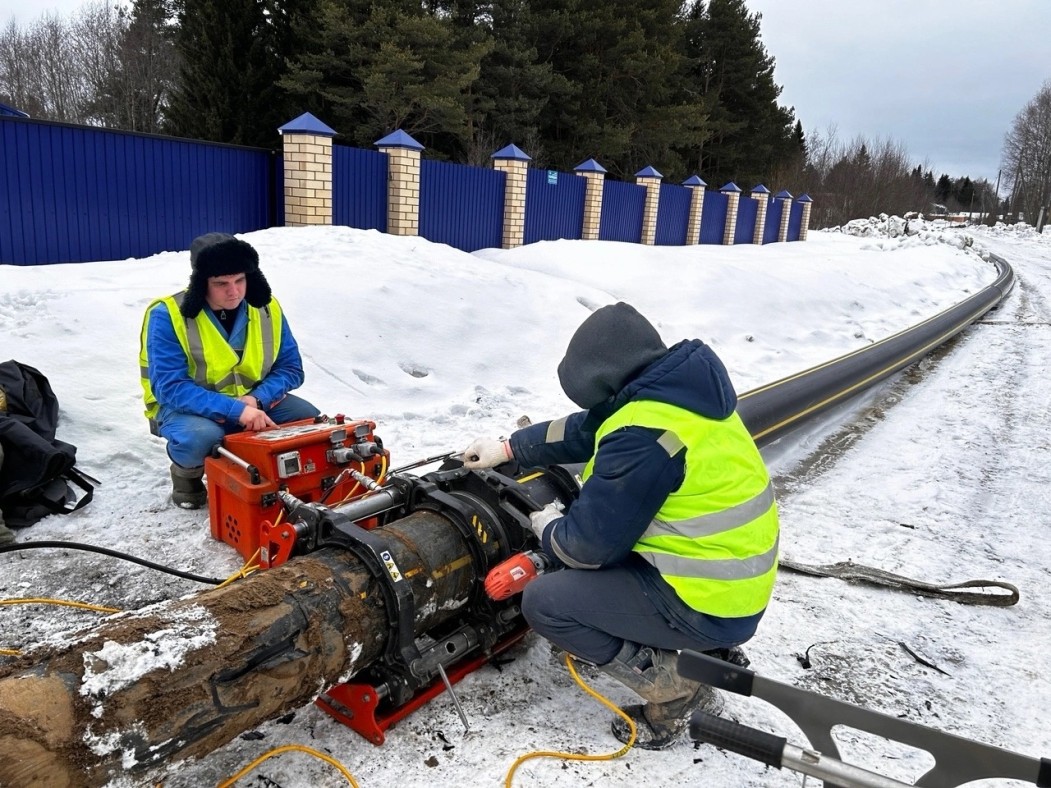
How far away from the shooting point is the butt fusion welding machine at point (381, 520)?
2205 mm

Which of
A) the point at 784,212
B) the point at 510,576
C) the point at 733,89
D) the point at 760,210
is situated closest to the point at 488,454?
the point at 510,576

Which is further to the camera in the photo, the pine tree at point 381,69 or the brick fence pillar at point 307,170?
the pine tree at point 381,69

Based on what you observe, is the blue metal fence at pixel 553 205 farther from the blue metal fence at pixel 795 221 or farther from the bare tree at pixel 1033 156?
the bare tree at pixel 1033 156

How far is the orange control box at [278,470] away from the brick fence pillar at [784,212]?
24.6 metres

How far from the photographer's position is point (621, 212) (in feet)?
56.9

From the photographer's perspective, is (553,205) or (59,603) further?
(553,205)

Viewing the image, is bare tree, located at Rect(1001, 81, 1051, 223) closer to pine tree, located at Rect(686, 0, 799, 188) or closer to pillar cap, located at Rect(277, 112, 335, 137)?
pine tree, located at Rect(686, 0, 799, 188)

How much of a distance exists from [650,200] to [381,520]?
54.4ft

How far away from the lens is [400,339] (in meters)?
6.66

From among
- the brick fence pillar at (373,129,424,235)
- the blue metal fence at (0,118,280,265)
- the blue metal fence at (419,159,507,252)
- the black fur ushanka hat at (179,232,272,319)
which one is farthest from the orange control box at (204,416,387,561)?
the blue metal fence at (419,159,507,252)

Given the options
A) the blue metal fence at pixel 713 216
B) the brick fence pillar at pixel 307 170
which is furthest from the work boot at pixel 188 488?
the blue metal fence at pixel 713 216

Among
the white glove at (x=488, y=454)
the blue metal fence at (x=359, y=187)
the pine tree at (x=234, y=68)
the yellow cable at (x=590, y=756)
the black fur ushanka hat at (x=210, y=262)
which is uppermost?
the pine tree at (x=234, y=68)

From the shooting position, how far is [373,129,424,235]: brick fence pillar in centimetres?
1089

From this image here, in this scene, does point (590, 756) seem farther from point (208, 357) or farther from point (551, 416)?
point (551, 416)
